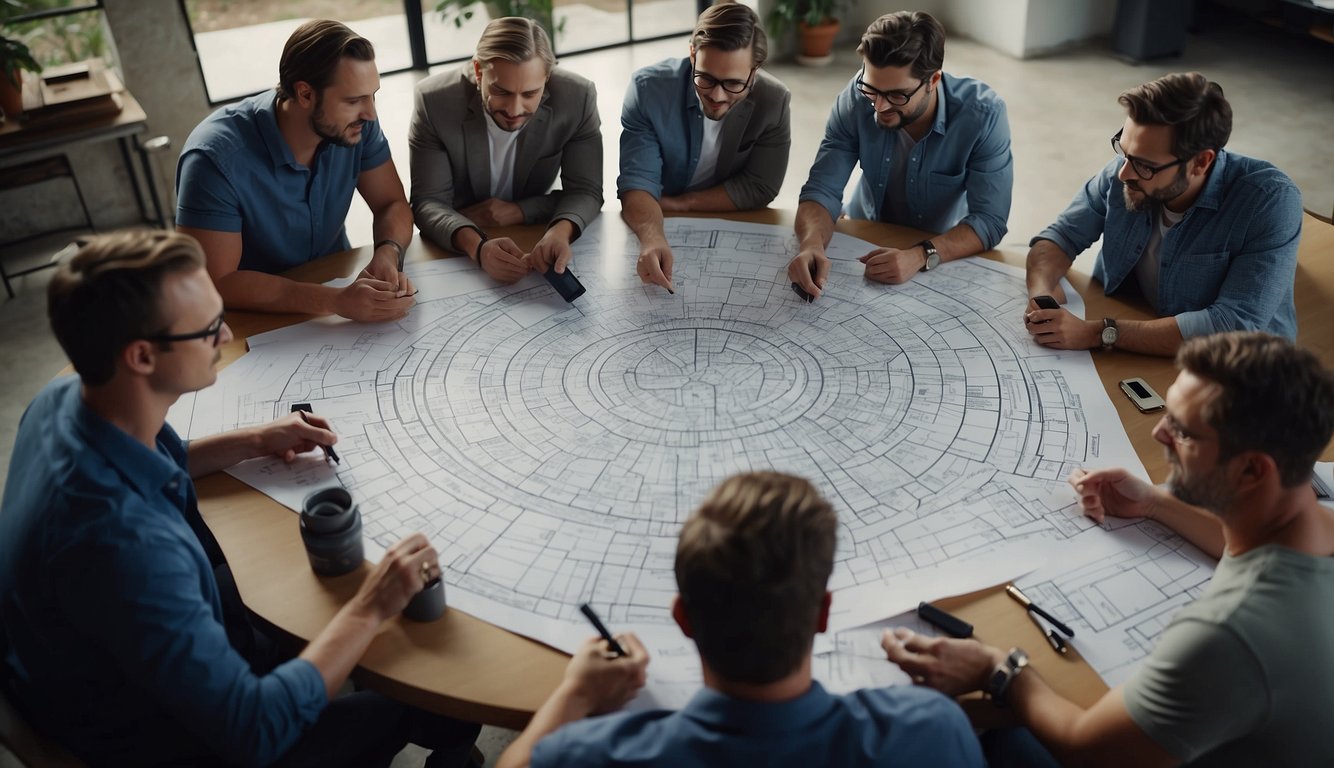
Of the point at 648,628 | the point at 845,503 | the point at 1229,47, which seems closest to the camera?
the point at 648,628

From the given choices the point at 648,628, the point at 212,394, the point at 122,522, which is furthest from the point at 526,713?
the point at 212,394

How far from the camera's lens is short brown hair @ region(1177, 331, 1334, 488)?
1.51 meters

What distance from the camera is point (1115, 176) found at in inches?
103

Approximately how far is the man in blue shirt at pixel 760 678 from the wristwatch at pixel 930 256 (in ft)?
5.08

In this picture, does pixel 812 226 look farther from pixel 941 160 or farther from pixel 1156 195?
pixel 1156 195

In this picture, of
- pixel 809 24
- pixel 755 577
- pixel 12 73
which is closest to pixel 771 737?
pixel 755 577

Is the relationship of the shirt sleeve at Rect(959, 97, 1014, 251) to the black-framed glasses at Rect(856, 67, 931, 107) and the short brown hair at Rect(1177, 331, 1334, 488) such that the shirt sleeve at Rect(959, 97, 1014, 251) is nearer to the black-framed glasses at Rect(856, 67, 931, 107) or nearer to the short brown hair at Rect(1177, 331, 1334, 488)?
the black-framed glasses at Rect(856, 67, 931, 107)

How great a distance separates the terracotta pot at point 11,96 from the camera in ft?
13.4

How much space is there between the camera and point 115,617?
1.48 metres

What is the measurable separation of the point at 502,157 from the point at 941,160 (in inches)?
50.0

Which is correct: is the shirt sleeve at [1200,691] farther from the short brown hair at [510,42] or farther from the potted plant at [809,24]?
the potted plant at [809,24]

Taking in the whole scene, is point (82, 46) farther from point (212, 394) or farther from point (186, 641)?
point (186, 641)

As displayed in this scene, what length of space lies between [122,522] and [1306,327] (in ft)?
8.64

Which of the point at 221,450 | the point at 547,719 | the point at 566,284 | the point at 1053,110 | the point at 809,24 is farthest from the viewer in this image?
the point at 809,24
